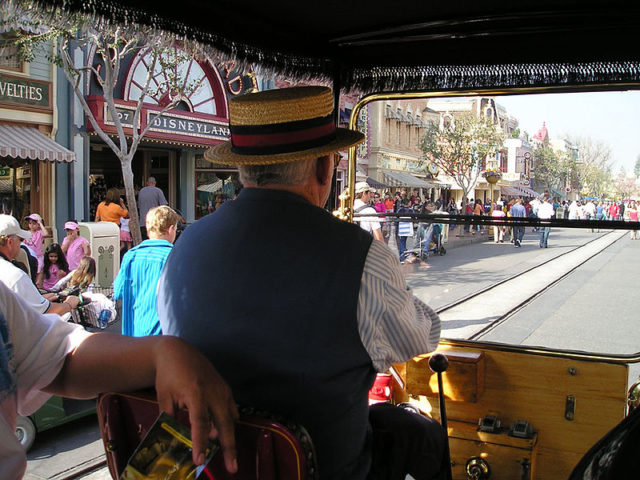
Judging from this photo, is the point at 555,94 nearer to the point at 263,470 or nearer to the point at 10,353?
the point at 263,470

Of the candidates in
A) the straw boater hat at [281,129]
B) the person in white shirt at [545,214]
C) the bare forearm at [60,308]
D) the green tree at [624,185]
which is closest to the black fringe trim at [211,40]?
the straw boater hat at [281,129]

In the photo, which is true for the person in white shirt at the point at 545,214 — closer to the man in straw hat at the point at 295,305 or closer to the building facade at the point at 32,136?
the man in straw hat at the point at 295,305

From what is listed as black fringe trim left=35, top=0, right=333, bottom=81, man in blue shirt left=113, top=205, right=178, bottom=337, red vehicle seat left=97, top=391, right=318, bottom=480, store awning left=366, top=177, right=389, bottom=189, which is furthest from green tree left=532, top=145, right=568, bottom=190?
store awning left=366, top=177, right=389, bottom=189

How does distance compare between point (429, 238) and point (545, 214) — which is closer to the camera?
point (545, 214)

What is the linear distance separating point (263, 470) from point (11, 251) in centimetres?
390

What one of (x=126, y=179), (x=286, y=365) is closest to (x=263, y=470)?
(x=286, y=365)

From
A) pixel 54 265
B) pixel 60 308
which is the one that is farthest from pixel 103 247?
pixel 60 308

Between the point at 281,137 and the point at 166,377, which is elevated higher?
the point at 281,137

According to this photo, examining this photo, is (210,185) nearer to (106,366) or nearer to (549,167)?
(549,167)

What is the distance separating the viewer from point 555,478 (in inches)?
96.2

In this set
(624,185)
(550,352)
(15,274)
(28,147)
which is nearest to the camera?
(624,185)

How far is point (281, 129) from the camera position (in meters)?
1.67

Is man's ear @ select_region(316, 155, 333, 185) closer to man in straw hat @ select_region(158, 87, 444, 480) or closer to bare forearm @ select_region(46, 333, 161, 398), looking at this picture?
man in straw hat @ select_region(158, 87, 444, 480)

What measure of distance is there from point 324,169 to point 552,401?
1533mm
